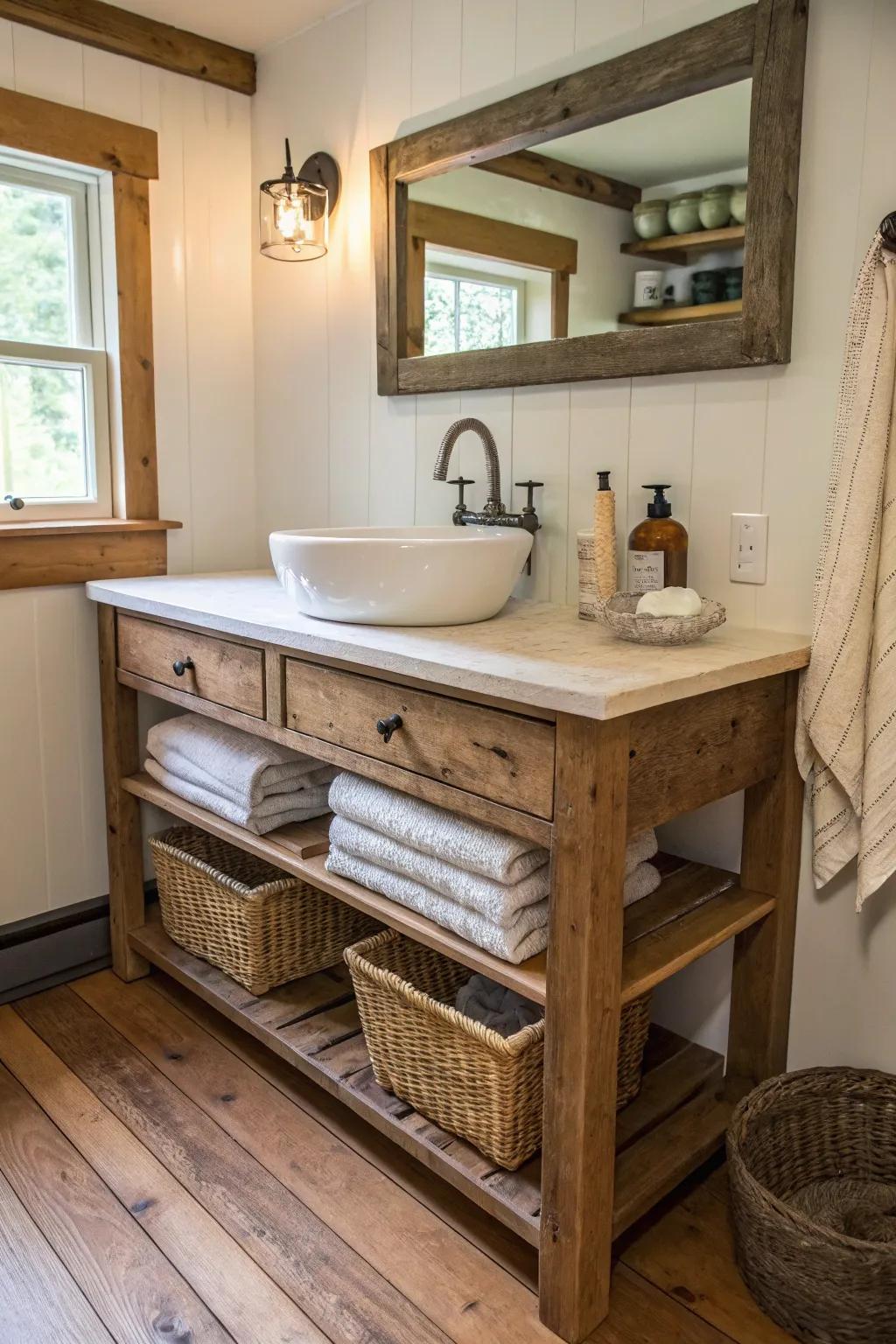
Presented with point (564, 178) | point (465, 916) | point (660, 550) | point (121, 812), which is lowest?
point (121, 812)

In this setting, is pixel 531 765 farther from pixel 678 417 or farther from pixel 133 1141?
pixel 133 1141

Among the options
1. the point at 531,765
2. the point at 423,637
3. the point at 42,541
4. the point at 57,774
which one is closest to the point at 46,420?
the point at 42,541

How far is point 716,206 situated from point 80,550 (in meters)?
1.47

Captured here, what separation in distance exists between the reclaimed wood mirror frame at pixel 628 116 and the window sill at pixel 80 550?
2.36 ft

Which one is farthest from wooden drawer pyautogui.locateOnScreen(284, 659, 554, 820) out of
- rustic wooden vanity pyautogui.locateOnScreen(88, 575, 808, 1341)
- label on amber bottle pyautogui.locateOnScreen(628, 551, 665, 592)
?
label on amber bottle pyautogui.locateOnScreen(628, 551, 665, 592)

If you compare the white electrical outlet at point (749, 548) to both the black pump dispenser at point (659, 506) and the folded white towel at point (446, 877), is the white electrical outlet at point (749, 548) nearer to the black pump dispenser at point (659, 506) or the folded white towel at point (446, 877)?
the black pump dispenser at point (659, 506)

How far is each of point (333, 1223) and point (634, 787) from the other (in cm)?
A: 85

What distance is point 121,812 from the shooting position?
90.3 inches

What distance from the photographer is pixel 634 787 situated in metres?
1.32

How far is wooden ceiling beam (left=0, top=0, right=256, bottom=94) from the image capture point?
6.92 ft

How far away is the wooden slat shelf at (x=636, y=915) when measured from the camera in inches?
55.4

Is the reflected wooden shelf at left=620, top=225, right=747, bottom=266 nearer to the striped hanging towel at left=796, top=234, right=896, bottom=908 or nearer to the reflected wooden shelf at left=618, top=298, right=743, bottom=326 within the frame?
the reflected wooden shelf at left=618, top=298, right=743, bottom=326

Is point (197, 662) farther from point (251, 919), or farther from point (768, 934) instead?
point (768, 934)

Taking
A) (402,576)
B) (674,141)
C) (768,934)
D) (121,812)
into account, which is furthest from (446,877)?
(674,141)
